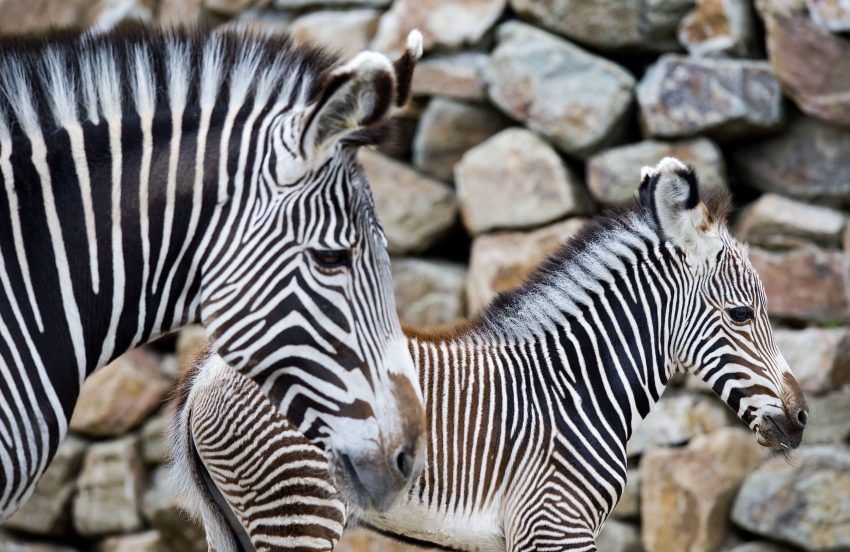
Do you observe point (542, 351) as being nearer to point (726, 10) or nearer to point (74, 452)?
point (726, 10)

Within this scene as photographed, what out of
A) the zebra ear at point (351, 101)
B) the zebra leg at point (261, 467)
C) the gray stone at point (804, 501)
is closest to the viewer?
the zebra ear at point (351, 101)

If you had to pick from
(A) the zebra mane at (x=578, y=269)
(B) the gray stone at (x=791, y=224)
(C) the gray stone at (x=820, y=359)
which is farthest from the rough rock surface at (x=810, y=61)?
(A) the zebra mane at (x=578, y=269)

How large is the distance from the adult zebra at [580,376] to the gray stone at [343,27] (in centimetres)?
484

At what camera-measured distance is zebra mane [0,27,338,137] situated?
8.96 ft

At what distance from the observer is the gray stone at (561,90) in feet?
27.8

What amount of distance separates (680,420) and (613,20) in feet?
11.5

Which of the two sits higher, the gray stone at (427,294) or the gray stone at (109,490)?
the gray stone at (427,294)

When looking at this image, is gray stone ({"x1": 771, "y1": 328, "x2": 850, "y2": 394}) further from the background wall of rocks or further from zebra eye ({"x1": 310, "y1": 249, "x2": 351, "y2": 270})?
zebra eye ({"x1": 310, "y1": 249, "x2": 351, "y2": 270})

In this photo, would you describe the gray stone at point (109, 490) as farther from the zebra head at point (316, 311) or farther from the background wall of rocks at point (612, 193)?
the zebra head at point (316, 311)

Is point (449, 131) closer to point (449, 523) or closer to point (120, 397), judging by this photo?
point (120, 397)

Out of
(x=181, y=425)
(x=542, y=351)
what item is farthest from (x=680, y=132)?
(x=181, y=425)

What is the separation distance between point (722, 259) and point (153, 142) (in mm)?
3288

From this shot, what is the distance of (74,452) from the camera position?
9609mm

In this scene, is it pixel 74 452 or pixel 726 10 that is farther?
pixel 74 452
